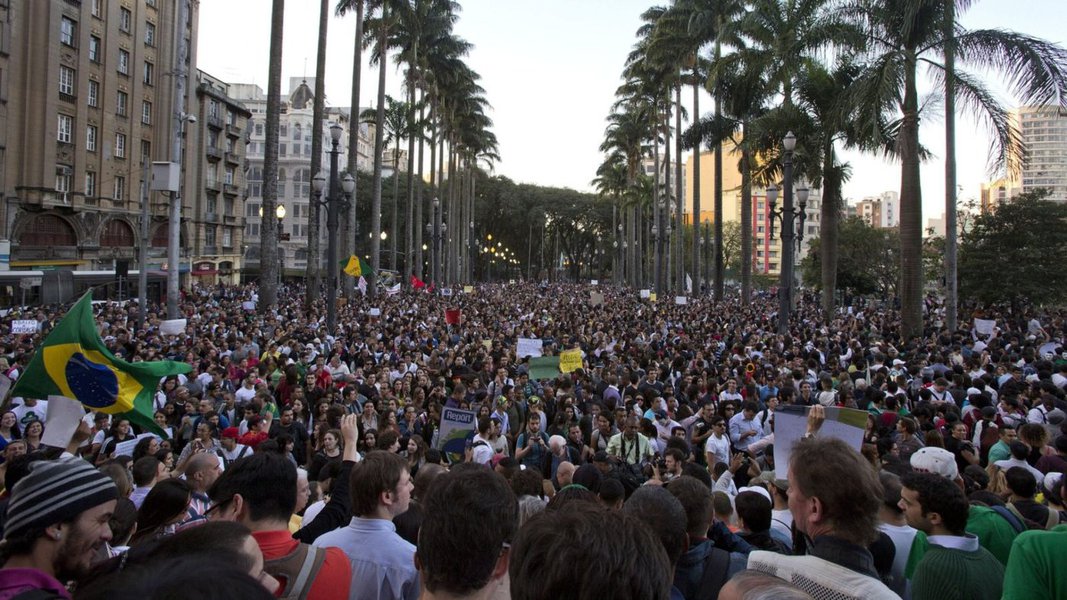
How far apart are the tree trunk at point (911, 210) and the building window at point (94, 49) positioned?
144 ft

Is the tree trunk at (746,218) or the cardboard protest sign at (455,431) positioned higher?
the tree trunk at (746,218)

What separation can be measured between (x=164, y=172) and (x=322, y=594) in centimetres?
1878

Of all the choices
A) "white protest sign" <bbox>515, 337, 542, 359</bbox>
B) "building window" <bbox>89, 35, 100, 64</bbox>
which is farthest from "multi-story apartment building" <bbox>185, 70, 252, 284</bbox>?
"white protest sign" <bbox>515, 337, 542, 359</bbox>

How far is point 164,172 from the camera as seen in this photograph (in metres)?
18.9

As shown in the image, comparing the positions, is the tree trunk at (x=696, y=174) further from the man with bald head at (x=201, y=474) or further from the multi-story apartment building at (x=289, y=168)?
the multi-story apartment building at (x=289, y=168)

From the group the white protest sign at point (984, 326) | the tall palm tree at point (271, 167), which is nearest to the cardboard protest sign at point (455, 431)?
the white protest sign at point (984, 326)

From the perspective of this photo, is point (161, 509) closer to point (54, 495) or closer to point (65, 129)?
point (54, 495)

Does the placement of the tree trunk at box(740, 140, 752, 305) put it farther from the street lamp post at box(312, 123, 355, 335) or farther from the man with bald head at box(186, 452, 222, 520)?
the man with bald head at box(186, 452, 222, 520)

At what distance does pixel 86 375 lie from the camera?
6.83 meters

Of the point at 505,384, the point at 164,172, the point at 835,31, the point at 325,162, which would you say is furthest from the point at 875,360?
the point at 325,162

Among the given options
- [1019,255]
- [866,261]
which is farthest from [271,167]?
[866,261]

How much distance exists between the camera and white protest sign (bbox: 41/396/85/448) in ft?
21.2

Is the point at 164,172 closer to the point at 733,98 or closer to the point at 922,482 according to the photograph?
the point at 922,482

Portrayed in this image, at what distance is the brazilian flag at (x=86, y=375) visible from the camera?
6.64 meters
